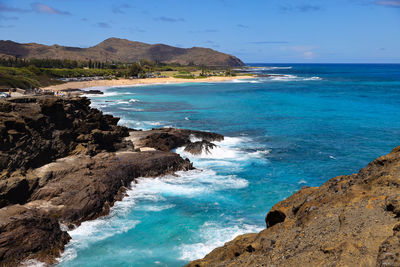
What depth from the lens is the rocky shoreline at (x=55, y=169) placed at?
15.0 meters

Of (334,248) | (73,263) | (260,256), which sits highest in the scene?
(334,248)

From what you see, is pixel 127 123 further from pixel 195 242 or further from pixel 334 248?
pixel 334 248

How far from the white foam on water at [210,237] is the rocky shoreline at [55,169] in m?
5.55

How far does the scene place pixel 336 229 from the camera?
7.53 metres

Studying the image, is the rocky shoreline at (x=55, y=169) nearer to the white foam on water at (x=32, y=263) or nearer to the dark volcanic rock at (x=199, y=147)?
the white foam on water at (x=32, y=263)

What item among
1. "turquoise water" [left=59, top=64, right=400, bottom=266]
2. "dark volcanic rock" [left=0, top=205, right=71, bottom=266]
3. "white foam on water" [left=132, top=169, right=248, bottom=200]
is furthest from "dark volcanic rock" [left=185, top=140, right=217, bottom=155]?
"dark volcanic rock" [left=0, top=205, right=71, bottom=266]

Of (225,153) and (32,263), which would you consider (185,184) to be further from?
(32,263)

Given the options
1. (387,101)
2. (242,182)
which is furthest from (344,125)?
(387,101)

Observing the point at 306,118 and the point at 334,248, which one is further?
the point at 306,118

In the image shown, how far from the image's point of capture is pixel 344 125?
151 ft

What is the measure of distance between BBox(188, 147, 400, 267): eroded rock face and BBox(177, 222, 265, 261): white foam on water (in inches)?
212

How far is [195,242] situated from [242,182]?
9.13m

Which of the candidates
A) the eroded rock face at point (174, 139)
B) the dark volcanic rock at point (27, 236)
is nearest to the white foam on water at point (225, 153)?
the eroded rock face at point (174, 139)

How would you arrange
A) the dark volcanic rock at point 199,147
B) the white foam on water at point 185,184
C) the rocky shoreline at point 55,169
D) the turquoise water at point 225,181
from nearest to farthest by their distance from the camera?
the rocky shoreline at point 55,169
the turquoise water at point 225,181
the white foam on water at point 185,184
the dark volcanic rock at point 199,147
